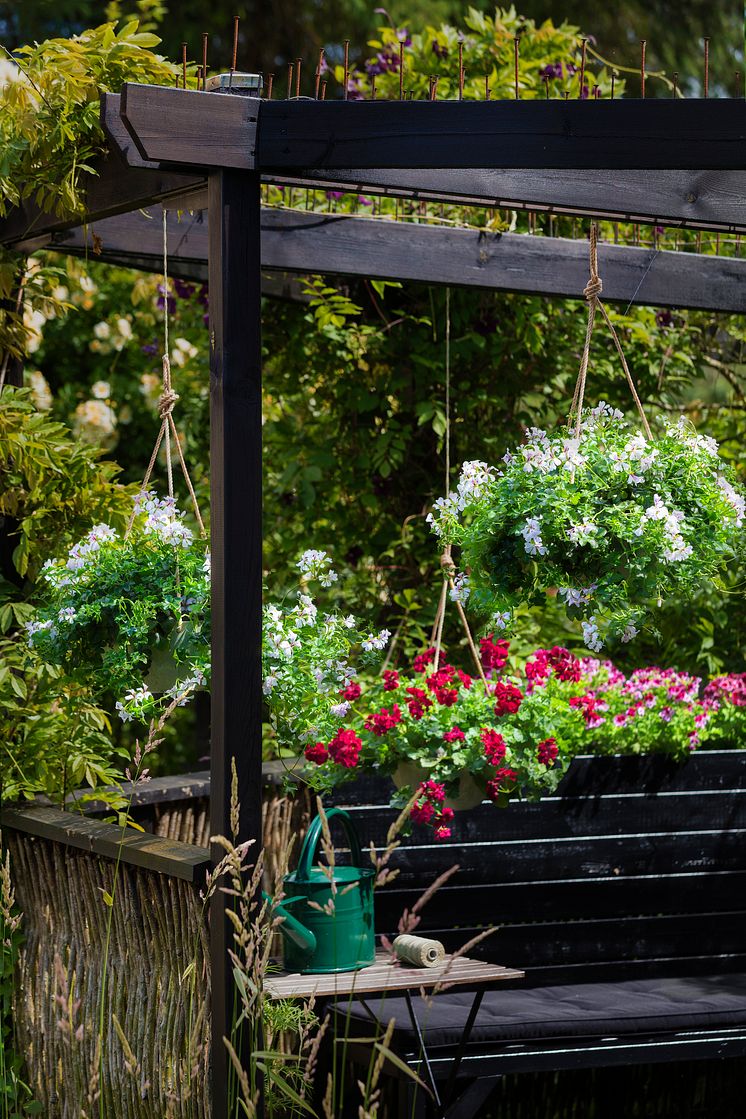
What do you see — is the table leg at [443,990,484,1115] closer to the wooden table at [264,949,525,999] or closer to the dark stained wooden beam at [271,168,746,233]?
the wooden table at [264,949,525,999]

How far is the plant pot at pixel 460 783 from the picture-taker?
2.96 metres

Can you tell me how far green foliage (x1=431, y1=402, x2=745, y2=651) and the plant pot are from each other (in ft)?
1.55

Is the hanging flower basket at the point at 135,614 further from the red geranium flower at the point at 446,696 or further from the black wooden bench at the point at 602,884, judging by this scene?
the black wooden bench at the point at 602,884

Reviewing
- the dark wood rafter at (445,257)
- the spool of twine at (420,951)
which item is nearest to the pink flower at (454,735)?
the spool of twine at (420,951)

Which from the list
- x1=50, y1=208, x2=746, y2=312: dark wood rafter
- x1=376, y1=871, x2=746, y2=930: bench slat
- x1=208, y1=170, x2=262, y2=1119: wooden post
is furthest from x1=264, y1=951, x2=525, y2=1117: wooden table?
x1=50, y1=208, x2=746, y2=312: dark wood rafter

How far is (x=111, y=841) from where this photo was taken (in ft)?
8.56

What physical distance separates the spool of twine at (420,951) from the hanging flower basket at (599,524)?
65 cm

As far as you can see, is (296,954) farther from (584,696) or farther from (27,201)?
(27,201)

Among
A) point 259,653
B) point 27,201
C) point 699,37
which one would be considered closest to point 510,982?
point 259,653

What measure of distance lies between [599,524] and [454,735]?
65cm

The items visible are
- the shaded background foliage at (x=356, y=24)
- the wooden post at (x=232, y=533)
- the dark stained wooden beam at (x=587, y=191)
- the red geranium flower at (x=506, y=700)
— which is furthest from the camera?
the shaded background foliage at (x=356, y=24)

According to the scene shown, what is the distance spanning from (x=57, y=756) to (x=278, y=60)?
23.6 ft

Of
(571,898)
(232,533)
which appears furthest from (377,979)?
(571,898)

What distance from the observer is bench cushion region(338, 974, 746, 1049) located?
→ 2.93 meters
